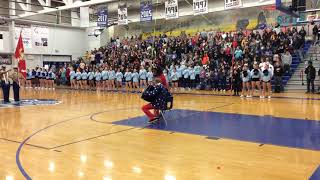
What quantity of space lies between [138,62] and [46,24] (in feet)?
38.3

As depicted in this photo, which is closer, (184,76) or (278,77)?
(278,77)

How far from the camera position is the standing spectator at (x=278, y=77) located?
15367 millimetres

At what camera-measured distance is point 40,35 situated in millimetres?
28609

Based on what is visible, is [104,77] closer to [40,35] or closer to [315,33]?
[40,35]

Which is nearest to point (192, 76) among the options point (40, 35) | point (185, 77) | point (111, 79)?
point (185, 77)

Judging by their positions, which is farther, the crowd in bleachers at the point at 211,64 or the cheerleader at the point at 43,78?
the cheerleader at the point at 43,78

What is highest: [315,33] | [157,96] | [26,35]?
[26,35]

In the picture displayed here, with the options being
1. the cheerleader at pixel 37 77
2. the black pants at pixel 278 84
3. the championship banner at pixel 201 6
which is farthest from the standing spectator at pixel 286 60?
the cheerleader at pixel 37 77

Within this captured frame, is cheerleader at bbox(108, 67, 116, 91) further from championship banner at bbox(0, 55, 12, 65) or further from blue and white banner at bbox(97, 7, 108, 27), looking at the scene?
championship banner at bbox(0, 55, 12, 65)

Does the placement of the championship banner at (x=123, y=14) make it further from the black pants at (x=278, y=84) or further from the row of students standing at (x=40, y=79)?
the black pants at (x=278, y=84)

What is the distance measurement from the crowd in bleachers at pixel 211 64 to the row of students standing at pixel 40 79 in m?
1.63

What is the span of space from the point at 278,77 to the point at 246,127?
914 centimetres

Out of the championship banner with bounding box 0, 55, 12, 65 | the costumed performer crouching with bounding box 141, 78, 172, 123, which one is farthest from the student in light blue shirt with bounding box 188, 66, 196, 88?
the championship banner with bounding box 0, 55, 12, 65

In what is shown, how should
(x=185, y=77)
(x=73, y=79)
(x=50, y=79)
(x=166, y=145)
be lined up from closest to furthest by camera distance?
(x=166, y=145) < (x=185, y=77) < (x=73, y=79) < (x=50, y=79)
